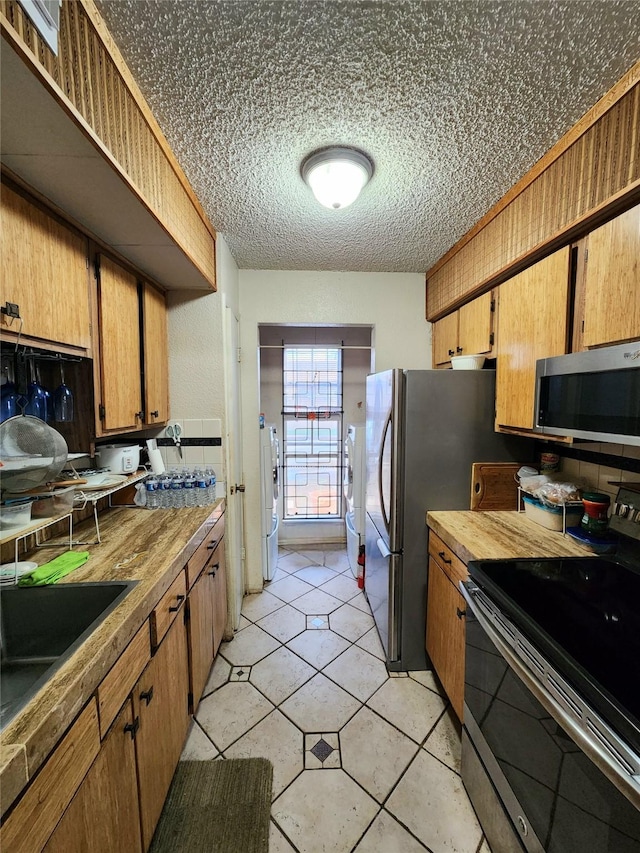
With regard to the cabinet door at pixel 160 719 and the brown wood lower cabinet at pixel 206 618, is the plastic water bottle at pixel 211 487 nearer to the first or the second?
the brown wood lower cabinet at pixel 206 618

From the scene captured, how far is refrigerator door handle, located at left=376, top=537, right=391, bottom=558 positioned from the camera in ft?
6.22

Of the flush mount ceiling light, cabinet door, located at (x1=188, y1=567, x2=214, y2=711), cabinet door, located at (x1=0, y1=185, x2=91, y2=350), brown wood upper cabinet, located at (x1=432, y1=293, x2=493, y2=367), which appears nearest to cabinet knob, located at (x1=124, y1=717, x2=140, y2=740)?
cabinet door, located at (x1=188, y1=567, x2=214, y2=711)

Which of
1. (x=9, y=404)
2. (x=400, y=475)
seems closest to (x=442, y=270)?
(x=400, y=475)

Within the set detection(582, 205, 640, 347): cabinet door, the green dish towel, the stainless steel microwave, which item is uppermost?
detection(582, 205, 640, 347): cabinet door

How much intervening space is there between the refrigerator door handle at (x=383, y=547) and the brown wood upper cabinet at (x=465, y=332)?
4.08 feet

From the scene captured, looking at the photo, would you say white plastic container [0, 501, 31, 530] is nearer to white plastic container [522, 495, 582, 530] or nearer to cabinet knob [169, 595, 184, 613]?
cabinet knob [169, 595, 184, 613]

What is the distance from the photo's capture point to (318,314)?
2615 mm

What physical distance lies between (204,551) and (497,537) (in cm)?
139

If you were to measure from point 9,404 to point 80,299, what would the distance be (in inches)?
18.3

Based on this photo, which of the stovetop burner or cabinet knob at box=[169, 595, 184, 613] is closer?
the stovetop burner

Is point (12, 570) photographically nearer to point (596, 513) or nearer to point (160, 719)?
point (160, 719)

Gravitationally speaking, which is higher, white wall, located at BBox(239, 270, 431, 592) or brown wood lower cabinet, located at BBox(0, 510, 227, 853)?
white wall, located at BBox(239, 270, 431, 592)

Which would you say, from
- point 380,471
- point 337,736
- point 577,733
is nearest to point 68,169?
point 380,471

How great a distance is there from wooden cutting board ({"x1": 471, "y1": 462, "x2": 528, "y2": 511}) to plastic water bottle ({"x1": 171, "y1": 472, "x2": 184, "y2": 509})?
5.32 feet
